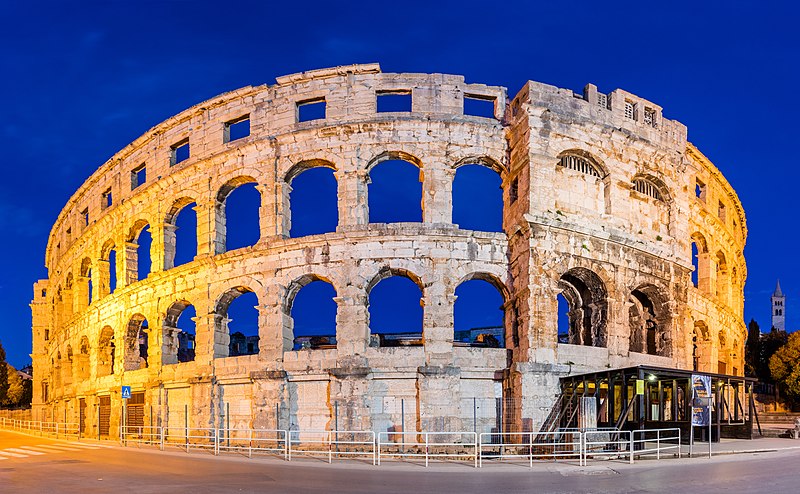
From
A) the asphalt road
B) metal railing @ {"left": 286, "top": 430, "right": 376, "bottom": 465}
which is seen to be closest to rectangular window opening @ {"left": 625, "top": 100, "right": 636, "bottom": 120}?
the asphalt road

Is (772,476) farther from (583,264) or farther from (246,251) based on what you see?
(246,251)

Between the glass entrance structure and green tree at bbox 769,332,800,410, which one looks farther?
green tree at bbox 769,332,800,410

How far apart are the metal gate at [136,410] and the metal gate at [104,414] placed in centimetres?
342

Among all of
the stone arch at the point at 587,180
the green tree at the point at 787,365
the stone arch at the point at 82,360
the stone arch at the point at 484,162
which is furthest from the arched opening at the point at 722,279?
the stone arch at the point at 82,360

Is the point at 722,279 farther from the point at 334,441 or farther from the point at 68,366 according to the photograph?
the point at 68,366

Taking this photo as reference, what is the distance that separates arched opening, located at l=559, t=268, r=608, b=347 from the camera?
969 inches

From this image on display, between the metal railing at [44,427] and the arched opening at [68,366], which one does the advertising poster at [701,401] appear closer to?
the metal railing at [44,427]

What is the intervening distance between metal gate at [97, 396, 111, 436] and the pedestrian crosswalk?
277 inches

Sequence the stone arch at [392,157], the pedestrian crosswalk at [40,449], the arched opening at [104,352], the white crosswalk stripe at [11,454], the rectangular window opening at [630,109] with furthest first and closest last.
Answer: the arched opening at [104,352]
the rectangular window opening at [630,109]
the stone arch at [392,157]
the pedestrian crosswalk at [40,449]
the white crosswalk stripe at [11,454]

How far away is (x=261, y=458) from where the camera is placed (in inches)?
775

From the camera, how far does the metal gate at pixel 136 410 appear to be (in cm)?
2936

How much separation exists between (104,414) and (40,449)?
32.0 feet

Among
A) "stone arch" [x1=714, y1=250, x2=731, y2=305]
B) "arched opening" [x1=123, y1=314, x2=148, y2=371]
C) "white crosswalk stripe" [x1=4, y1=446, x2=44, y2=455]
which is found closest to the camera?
"white crosswalk stripe" [x1=4, y1=446, x2=44, y2=455]

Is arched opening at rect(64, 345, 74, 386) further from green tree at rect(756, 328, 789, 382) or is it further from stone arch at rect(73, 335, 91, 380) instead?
green tree at rect(756, 328, 789, 382)
